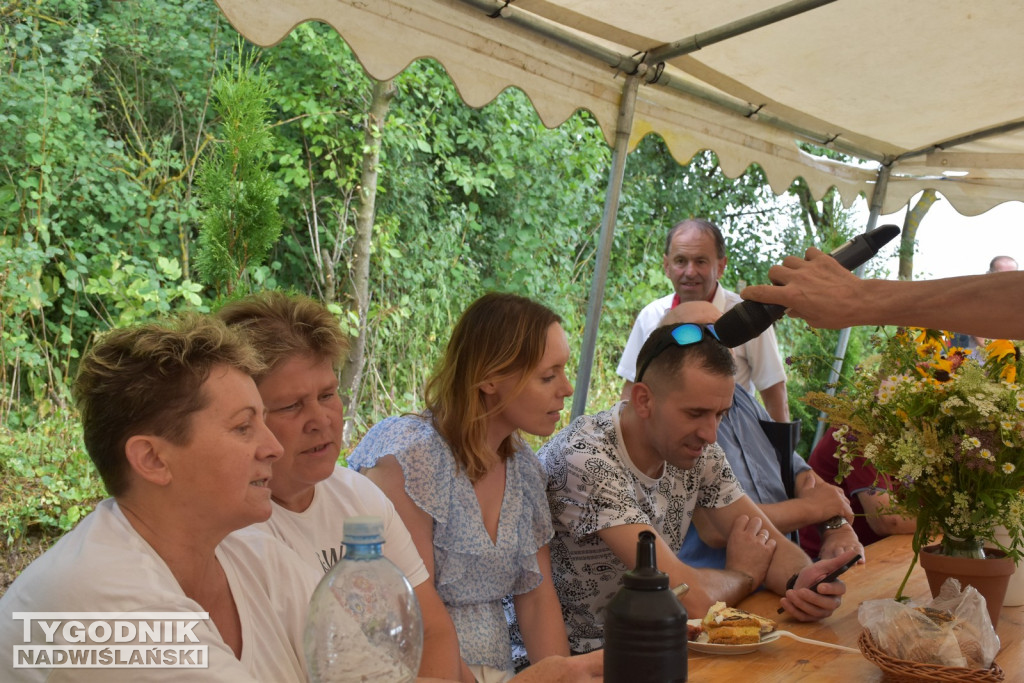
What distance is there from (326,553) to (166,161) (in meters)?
4.38

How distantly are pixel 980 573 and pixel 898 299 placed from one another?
65 centimetres

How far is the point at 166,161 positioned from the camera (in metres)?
5.51

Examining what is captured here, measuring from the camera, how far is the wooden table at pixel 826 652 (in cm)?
177

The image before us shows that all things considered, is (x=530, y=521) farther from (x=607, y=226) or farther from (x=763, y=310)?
(x=607, y=226)

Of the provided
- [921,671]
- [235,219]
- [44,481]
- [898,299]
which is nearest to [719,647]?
[921,671]

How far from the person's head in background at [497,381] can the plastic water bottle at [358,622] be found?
107cm

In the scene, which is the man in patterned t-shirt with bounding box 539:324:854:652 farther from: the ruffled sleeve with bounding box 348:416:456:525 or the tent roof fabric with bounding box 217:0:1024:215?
the tent roof fabric with bounding box 217:0:1024:215

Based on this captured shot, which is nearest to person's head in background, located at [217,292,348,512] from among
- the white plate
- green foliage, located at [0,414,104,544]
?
the white plate

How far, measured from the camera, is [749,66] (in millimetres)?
3902

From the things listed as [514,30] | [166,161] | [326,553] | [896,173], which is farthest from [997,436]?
[166,161]

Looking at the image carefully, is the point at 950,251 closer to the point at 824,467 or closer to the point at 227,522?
the point at 824,467

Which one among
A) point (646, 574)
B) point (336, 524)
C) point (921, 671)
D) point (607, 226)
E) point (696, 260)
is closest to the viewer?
point (646, 574)

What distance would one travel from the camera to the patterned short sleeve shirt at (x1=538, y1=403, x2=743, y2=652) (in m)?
2.36

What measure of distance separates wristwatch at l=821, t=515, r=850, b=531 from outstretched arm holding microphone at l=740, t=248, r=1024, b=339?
1.20 metres
